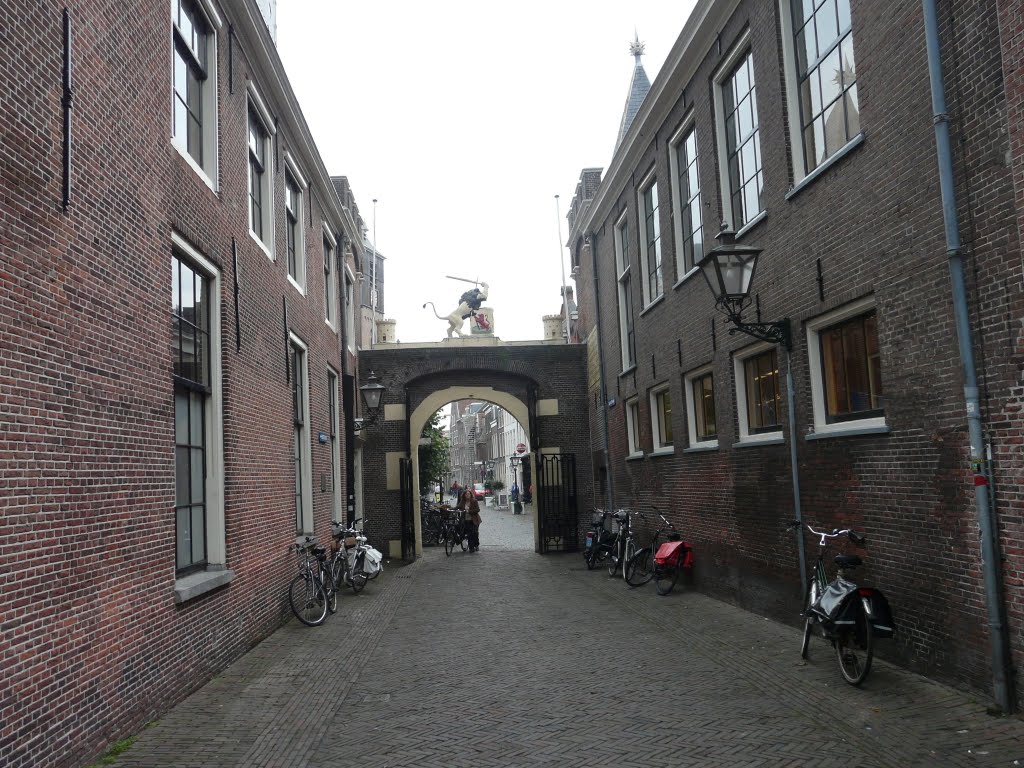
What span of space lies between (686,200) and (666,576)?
527 cm

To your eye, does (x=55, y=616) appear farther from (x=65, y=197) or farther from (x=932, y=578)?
(x=932, y=578)

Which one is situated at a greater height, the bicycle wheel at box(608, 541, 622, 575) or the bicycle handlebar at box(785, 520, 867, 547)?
the bicycle handlebar at box(785, 520, 867, 547)

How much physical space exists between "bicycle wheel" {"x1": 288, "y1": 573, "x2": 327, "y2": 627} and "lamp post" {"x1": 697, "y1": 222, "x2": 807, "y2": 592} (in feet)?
18.0

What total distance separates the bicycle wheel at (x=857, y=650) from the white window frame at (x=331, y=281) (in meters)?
11.3

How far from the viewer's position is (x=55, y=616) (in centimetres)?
478

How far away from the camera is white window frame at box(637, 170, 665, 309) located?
1351 centimetres

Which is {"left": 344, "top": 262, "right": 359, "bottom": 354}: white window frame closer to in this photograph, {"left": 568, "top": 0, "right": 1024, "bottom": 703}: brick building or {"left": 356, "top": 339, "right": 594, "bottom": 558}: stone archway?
{"left": 356, "top": 339, "right": 594, "bottom": 558}: stone archway

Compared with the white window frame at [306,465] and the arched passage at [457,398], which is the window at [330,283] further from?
the arched passage at [457,398]

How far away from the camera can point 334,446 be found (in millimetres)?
15984

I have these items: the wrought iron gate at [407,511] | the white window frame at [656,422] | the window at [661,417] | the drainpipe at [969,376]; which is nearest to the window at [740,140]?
the drainpipe at [969,376]

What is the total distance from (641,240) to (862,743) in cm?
1054

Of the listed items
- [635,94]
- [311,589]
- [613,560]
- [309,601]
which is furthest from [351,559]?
[635,94]

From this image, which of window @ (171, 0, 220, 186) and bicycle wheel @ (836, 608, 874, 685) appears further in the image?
window @ (171, 0, 220, 186)

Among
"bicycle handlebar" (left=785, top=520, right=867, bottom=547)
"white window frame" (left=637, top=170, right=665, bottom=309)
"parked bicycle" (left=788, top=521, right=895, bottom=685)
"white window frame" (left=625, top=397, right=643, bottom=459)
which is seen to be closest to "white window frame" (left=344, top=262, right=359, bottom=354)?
"white window frame" (left=625, top=397, right=643, bottom=459)
